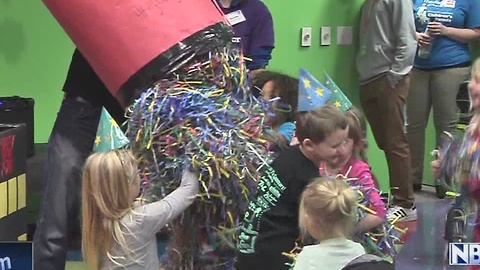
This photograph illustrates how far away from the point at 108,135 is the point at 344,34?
275 cm

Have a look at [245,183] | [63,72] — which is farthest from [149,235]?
[63,72]

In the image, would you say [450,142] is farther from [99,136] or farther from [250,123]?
[99,136]

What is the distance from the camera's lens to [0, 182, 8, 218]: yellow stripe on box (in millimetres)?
1802

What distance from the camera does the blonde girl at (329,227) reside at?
195 cm

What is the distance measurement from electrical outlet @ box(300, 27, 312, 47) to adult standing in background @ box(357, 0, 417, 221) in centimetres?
35

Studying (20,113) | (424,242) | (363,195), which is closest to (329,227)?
(363,195)

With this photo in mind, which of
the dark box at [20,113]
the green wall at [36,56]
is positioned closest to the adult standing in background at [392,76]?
the green wall at [36,56]

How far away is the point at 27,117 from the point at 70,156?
141 centimetres

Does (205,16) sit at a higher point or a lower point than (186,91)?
higher

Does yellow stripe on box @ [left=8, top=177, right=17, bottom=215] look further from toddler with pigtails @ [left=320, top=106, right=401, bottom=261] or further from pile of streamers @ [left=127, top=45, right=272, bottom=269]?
toddler with pigtails @ [left=320, top=106, right=401, bottom=261]

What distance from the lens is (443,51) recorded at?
15.6 ft

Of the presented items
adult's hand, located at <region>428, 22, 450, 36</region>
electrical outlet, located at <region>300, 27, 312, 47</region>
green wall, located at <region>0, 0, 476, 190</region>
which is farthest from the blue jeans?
adult's hand, located at <region>428, 22, 450, 36</region>

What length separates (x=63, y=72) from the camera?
4254 mm

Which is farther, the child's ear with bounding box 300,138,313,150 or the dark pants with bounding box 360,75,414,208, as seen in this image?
the dark pants with bounding box 360,75,414,208
